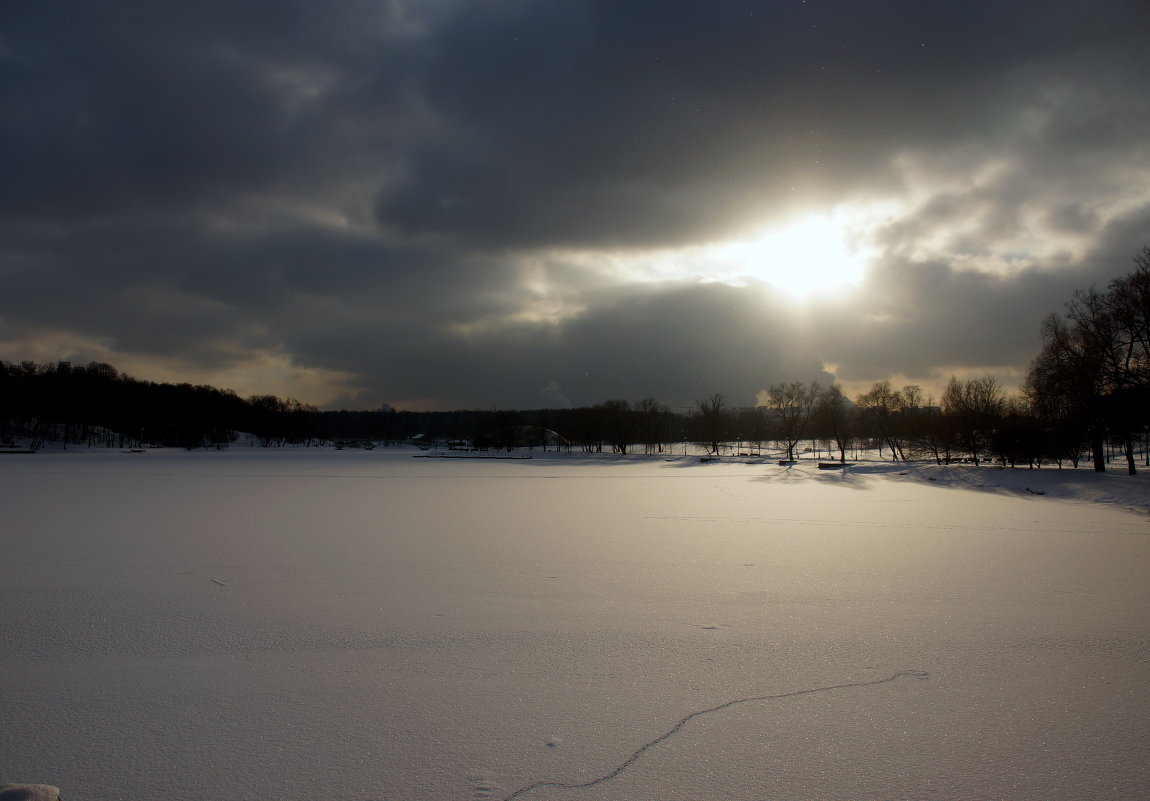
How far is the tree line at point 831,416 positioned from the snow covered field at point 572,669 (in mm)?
30352

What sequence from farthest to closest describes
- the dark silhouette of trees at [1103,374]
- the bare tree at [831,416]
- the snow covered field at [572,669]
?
the bare tree at [831,416], the dark silhouette of trees at [1103,374], the snow covered field at [572,669]

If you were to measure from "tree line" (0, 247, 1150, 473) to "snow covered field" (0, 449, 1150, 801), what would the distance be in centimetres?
3035

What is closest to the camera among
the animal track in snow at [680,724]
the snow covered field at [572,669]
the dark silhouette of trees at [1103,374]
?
the animal track in snow at [680,724]

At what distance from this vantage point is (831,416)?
257ft

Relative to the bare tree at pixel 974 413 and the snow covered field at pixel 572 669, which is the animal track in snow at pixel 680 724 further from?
the bare tree at pixel 974 413

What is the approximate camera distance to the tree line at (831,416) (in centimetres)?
3653

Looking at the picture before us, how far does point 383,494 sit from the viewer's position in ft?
84.8

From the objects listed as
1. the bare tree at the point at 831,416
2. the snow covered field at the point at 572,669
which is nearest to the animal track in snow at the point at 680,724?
the snow covered field at the point at 572,669

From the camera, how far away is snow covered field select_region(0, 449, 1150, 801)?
4094mm

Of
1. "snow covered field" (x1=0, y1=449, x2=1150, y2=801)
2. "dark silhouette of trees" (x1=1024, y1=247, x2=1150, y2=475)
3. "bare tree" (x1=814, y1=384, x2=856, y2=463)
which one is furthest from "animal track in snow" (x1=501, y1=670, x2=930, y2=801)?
"bare tree" (x1=814, y1=384, x2=856, y2=463)

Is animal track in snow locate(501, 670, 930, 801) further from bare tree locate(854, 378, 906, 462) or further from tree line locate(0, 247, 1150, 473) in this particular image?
bare tree locate(854, 378, 906, 462)

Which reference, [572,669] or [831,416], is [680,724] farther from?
[831,416]

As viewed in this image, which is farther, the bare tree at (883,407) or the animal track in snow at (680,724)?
the bare tree at (883,407)

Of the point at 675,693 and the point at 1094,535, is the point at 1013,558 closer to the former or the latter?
the point at 1094,535
